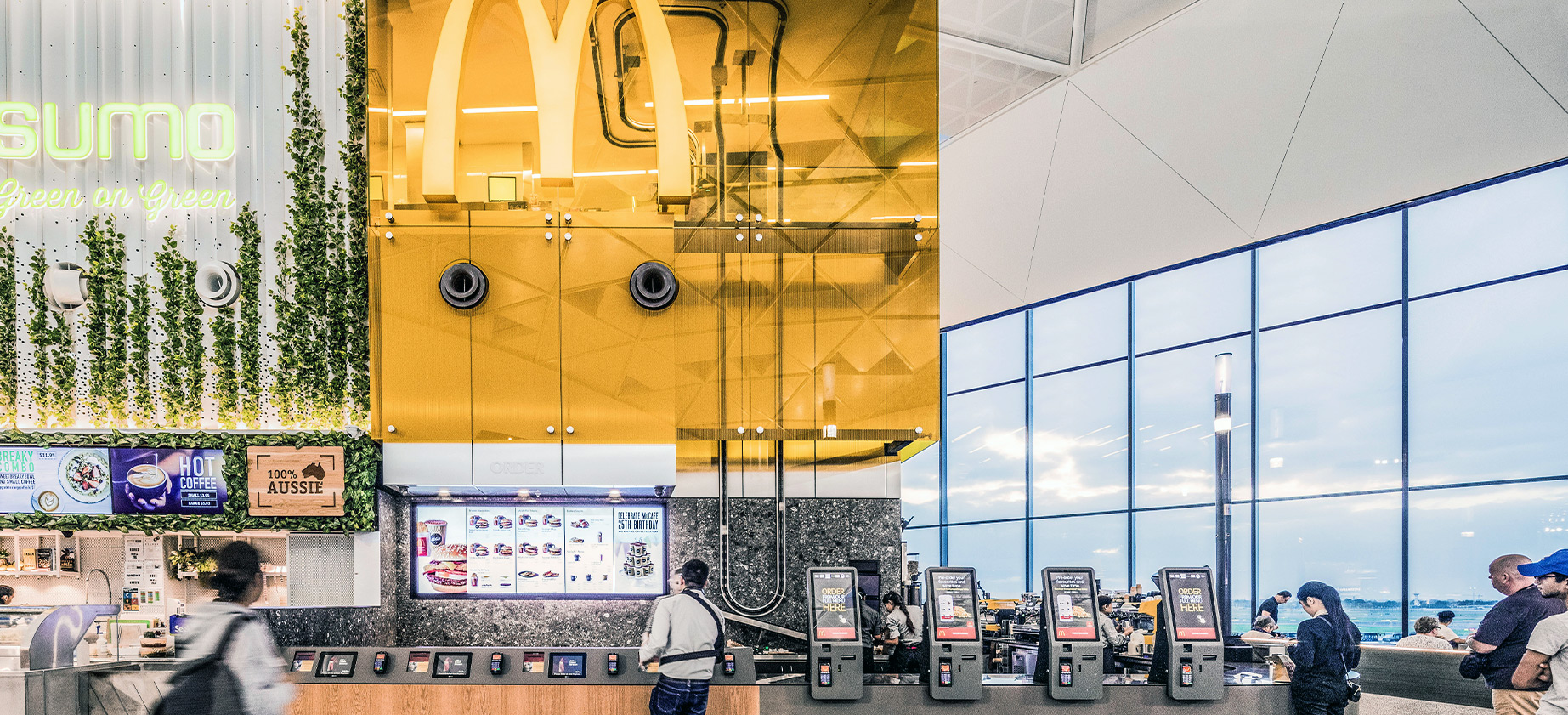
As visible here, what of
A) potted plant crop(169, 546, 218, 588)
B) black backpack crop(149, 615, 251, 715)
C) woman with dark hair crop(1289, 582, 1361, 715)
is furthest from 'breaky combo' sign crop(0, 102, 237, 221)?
woman with dark hair crop(1289, 582, 1361, 715)

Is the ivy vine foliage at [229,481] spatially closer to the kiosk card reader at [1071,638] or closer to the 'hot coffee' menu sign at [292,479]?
the 'hot coffee' menu sign at [292,479]

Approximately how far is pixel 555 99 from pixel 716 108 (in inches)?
50.4

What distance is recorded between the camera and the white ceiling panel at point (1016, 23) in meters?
9.18

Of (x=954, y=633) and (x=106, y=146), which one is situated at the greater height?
(x=106, y=146)

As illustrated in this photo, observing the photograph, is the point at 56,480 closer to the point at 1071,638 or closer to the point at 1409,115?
the point at 1071,638

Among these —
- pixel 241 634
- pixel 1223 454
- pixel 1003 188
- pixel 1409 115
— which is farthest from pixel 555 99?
pixel 1003 188

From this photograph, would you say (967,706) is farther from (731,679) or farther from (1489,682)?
A: (1489,682)

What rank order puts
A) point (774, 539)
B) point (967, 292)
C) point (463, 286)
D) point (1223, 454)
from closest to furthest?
1. point (463, 286)
2. point (774, 539)
3. point (1223, 454)
4. point (967, 292)

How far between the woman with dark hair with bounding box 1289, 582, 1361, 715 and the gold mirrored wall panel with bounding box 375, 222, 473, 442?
5717mm

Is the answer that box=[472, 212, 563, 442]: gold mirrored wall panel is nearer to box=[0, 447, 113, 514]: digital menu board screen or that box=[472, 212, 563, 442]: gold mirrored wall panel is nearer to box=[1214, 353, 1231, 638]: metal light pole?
box=[0, 447, 113, 514]: digital menu board screen

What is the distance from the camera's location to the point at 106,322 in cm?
617

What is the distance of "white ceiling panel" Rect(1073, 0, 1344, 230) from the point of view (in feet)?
28.9

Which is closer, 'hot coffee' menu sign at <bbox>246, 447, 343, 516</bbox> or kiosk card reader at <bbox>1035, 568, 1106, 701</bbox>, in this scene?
kiosk card reader at <bbox>1035, 568, 1106, 701</bbox>

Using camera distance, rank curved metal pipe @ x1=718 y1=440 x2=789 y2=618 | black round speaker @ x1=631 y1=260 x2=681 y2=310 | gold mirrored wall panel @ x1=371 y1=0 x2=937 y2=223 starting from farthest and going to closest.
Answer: curved metal pipe @ x1=718 y1=440 x2=789 y2=618, gold mirrored wall panel @ x1=371 y1=0 x2=937 y2=223, black round speaker @ x1=631 y1=260 x2=681 y2=310
